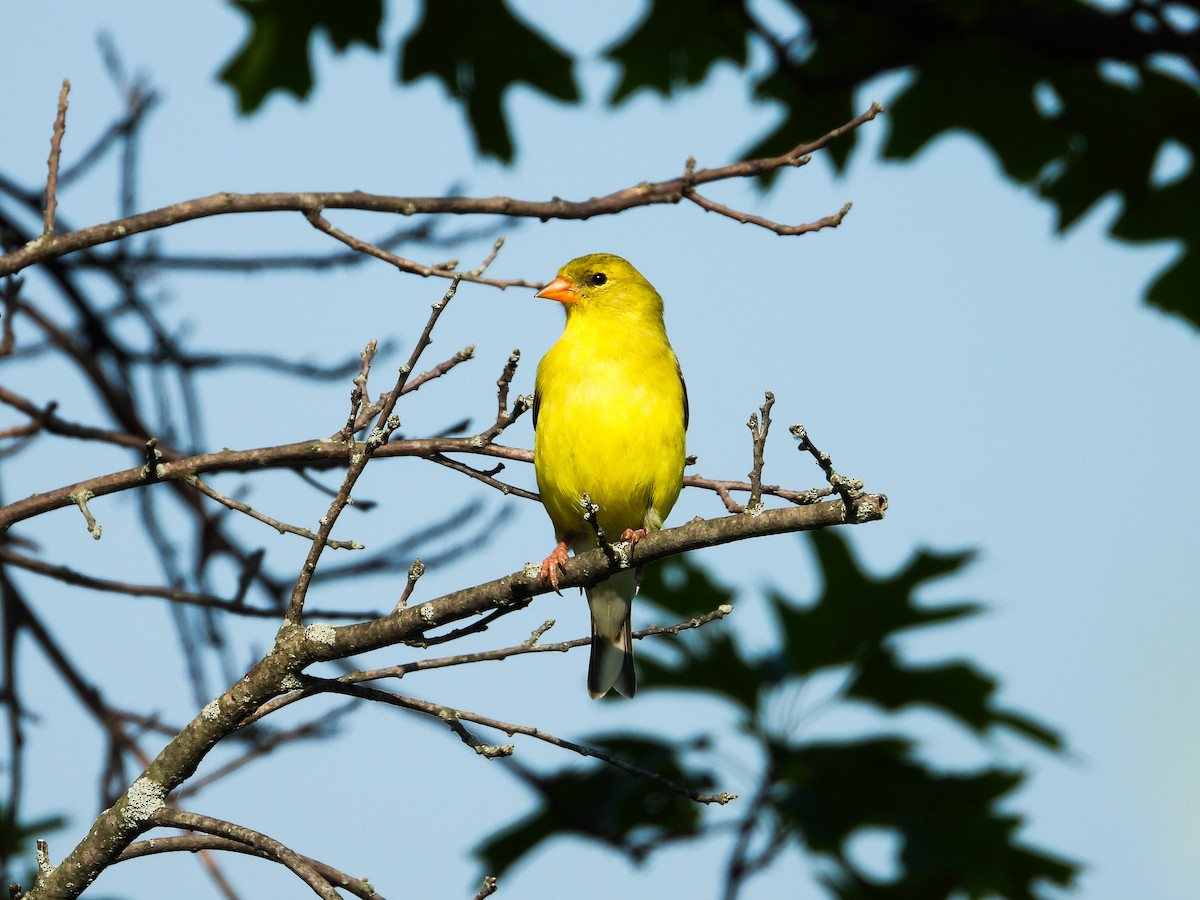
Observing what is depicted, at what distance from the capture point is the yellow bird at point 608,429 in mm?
5105

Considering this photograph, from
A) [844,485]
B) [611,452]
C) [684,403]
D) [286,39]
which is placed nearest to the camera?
[844,485]

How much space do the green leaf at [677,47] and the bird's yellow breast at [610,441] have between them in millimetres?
3099

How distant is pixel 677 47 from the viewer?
7984 mm

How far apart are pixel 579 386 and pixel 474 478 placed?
1455 mm

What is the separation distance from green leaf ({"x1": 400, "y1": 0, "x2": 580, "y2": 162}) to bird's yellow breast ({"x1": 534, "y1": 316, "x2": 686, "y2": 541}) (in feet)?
8.96

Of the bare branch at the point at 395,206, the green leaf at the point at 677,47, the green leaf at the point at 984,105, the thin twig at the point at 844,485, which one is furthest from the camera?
the green leaf at the point at 984,105


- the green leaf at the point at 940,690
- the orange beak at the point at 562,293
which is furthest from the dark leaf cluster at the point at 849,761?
the orange beak at the point at 562,293

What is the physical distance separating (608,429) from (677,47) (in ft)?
12.1

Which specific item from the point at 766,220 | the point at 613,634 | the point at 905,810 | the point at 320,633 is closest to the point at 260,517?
the point at 320,633

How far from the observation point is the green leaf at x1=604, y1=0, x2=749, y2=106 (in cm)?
786

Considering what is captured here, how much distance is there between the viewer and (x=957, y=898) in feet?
21.8

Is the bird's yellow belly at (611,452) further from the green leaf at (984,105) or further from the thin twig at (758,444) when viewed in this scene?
the green leaf at (984,105)

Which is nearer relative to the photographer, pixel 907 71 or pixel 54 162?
pixel 54 162

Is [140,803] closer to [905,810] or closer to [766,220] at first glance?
[766,220]
